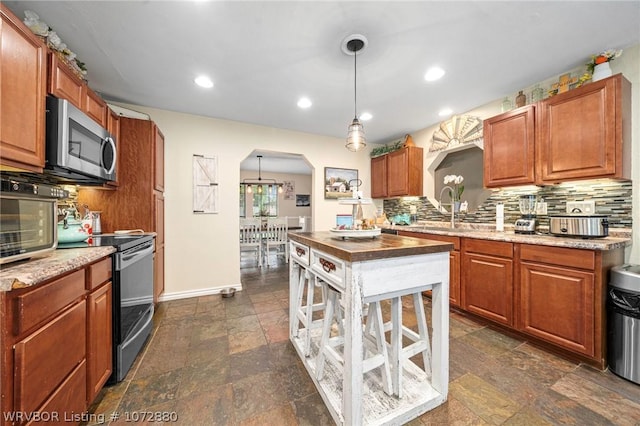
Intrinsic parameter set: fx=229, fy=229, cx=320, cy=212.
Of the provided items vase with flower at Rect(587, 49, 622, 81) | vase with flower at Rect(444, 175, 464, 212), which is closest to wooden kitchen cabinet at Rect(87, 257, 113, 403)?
vase with flower at Rect(444, 175, 464, 212)

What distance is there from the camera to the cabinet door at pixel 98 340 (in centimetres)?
127

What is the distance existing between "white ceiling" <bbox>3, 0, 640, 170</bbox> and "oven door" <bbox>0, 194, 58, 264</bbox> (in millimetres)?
1378

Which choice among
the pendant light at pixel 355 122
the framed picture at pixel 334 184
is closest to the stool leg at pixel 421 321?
the pendant light at pixel 355 122

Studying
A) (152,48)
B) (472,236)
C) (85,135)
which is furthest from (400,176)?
(85,135)

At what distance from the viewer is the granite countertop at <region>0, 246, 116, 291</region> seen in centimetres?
82

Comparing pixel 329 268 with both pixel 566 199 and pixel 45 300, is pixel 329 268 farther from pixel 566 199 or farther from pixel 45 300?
pixel 566 199

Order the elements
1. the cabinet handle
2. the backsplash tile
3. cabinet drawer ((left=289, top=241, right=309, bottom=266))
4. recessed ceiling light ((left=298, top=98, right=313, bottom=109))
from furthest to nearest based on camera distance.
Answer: recessed ceiling light ((left=298, top=98, right=313, bottom=109)), the backsplash tile, cabinet drawer ((left=289, top=241, right=309, bottom=266)), the cabinet handle

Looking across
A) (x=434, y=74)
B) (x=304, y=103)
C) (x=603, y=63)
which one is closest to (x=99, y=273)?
(x=304, y=103)

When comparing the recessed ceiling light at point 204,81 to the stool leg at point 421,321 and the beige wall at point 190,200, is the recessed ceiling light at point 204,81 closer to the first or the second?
the beige wall at point 190,200

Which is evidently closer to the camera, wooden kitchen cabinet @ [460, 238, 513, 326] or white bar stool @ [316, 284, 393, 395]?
white bar stool @ [316, 284, 393, 395]

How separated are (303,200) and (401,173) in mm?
5670

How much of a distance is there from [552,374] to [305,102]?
3.31 m

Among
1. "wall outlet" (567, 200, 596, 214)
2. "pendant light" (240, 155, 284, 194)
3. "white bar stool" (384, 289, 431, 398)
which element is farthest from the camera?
"pendant light" (240, 155, 284, 194)

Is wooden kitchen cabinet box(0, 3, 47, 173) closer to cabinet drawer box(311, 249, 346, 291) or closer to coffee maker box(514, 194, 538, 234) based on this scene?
cabinet drawer box(311, 249, 346, 291)
